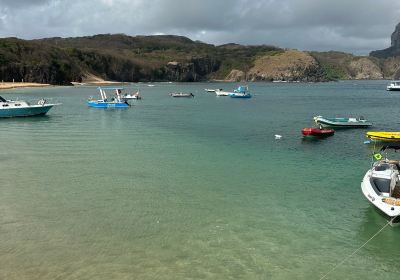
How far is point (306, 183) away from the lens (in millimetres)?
28891

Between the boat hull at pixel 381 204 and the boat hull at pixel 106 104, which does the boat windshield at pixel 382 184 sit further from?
the boat hull at pixel 106 104

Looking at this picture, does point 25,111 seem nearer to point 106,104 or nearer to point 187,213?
point 106,104

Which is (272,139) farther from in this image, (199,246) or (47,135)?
(199,246)

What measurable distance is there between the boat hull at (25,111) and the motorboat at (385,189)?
Answer: 5753 centimetres

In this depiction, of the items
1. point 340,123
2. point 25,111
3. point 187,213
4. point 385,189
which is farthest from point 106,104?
point 385,189

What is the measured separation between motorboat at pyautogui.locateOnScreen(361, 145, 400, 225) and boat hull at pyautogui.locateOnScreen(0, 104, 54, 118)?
2265 inches

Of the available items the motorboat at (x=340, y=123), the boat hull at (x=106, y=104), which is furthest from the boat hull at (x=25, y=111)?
the motorboat at (x=340, y=123)

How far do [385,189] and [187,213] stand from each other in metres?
10.6

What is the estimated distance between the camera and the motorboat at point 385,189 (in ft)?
67.9

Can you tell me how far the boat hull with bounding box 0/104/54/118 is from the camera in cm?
6775

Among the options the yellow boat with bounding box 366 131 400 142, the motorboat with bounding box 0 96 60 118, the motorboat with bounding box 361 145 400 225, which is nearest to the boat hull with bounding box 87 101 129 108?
the motorboat with bounding box 0 96 60 118

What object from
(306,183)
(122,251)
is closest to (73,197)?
(122,251)

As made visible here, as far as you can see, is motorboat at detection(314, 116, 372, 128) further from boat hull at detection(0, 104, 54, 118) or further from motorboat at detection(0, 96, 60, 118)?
motorboat at detection(0, 96, 60, 118)

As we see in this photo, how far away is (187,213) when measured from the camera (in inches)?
896
